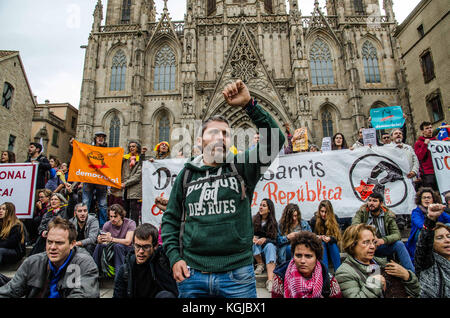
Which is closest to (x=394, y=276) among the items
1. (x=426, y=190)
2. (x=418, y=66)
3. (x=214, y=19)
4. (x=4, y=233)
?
(x=426, y=190)

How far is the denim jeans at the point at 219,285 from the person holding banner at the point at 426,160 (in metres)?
5.93

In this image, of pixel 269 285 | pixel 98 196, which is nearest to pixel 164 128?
pixel 98 196

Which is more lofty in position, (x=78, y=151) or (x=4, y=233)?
(x=78, y=151)

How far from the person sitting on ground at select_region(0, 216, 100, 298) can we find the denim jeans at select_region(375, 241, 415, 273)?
3779 millimetres

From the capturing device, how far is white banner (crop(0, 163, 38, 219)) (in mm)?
6083

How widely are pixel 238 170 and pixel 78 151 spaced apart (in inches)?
236

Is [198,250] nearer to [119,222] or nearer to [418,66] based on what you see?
[119,222]

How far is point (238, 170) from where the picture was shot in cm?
185

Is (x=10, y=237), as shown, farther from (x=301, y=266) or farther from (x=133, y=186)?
(x=301, y=266)

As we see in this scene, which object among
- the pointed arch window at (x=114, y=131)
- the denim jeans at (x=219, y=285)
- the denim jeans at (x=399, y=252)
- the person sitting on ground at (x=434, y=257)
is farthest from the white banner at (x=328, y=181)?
the pointed arch window at (x=114, y=131)

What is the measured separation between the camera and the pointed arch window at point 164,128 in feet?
72.2

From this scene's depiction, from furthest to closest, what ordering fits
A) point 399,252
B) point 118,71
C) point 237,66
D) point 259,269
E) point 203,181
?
point 118,71
point 237,66
point 259,269
point 399,252
point 203,181

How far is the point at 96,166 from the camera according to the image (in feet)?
20.9

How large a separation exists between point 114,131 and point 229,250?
23.0m
